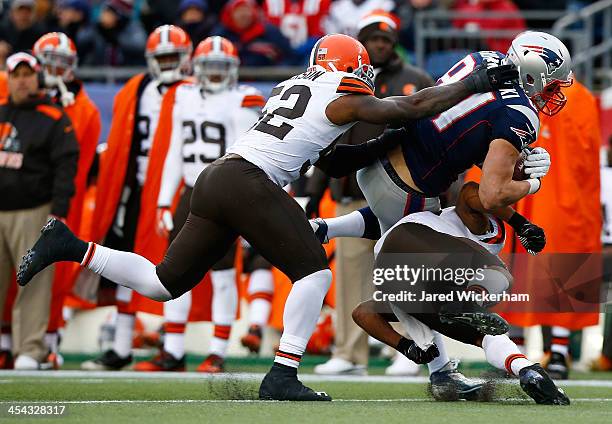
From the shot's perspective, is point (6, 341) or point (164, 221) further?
point (6, 341)

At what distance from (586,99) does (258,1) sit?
6.15 meters

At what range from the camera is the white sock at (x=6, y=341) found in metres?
9.34

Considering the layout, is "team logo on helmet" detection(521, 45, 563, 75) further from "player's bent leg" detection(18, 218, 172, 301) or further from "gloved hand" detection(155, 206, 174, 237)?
"gloved hand" detection(155, 206, 174, 237)

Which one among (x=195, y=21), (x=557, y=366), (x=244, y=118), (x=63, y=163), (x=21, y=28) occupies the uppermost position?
(x=195, y=21)

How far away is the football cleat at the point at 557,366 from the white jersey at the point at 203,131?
8.65 feet

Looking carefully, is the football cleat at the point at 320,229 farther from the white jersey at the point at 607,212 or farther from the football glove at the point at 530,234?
the white jersey at the point at 607,212

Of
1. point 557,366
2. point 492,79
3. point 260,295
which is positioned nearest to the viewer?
point 492,79

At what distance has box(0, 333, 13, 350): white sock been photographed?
9.34m

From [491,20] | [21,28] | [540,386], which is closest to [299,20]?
[491,20]

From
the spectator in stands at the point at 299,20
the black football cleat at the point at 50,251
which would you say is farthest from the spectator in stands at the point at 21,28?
the black football cleat at the point at 50,251

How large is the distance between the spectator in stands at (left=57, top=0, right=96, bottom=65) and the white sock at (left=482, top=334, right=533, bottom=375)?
27.0 ft

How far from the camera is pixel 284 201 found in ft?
19.8

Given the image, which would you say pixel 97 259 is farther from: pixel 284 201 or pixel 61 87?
pixel 61 87

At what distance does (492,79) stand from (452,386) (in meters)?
1.55
